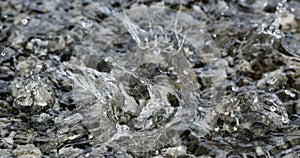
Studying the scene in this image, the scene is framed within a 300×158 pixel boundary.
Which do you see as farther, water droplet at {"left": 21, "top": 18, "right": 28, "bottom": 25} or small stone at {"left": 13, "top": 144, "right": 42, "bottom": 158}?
water droplet at {"left": 21, "top": 18, "right": 28, "bottom": 25}

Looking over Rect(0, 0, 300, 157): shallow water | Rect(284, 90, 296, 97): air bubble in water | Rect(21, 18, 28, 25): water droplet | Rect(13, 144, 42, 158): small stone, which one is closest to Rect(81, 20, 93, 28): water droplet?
Rect(0, 0, 300, 157): shallow water

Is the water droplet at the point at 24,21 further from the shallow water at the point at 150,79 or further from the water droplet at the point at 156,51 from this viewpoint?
the water droplet at the point at 156,51

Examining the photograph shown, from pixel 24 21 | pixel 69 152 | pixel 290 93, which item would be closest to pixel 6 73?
pixel 24 21

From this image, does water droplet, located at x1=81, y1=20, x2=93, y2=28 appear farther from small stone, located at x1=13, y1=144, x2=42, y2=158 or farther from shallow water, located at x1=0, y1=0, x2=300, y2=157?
small stone, located at x1=13, y1=144, x2=42, y2=158

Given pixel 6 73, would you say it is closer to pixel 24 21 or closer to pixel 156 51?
pixel 24 21

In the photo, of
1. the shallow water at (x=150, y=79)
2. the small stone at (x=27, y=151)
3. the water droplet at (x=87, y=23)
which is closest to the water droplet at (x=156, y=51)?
the shallow water at (x=150, y=79)

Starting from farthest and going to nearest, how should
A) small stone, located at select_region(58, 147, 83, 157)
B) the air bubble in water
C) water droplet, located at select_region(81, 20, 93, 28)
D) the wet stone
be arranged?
1. water droplet, located at select_region(81, 20, 93, 28)
2. the wet stone
3. the air bubble in water
4. small stone, located at select_region(58, 147, 83, 157)

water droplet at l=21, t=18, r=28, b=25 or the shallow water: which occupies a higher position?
water droplet at l=21, t=18, r=28, b=25

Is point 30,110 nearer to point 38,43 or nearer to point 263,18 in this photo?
point 38,43
